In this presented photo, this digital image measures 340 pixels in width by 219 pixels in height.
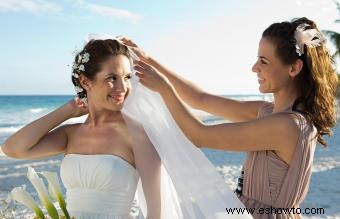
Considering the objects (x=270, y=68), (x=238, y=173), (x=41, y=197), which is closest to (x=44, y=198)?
(x=41, y=197)

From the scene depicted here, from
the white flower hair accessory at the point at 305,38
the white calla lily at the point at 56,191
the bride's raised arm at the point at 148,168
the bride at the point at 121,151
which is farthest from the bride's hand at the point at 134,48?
the white calla lily at the point at 56,191

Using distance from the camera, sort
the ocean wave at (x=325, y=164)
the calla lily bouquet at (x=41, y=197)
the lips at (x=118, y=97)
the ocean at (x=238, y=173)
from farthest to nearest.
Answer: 1. the ocean wave at (x=325, y=164)
2. the ocean at (x=238, y=173)
3. the lips at (x=118, y=97)
4. the calla lily bouquet at (x=41, y=197)

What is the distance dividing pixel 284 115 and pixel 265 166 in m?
0.35

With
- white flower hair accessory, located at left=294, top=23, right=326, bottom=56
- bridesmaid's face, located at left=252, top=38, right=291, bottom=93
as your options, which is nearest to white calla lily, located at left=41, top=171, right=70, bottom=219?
bridesmaid's face, located at left=252, top=38, right=291, bottom=93

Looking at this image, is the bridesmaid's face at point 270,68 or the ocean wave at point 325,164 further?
the ocean wave at point 325,164

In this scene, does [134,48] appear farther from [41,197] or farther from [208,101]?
[41,197]

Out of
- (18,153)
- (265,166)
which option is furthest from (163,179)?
(18,153)

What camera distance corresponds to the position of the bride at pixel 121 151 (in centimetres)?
282

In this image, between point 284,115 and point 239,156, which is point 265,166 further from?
point 239,156

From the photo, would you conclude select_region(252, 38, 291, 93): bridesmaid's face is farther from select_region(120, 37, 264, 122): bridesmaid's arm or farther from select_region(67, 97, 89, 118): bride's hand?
select_region(67, 97, 89, 118): bride's hand

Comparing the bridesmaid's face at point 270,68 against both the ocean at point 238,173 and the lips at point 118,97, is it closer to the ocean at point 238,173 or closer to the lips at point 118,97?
the lips at point 118,97

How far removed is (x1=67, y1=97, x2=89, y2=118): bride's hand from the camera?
10.2 feet

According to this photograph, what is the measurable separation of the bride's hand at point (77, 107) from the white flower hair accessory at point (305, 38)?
1.43 meters

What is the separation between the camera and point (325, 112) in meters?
2.87
